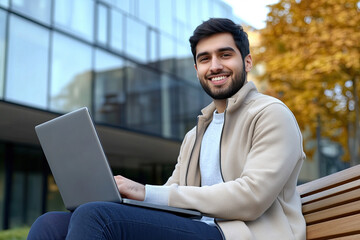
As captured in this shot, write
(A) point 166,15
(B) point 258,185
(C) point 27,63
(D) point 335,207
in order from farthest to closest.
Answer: (A) point 166,15, (C) point 27,63, (D) point 335,207, (B) point 258,185

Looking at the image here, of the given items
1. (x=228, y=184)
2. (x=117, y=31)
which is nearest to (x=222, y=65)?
(x=228, y=184)

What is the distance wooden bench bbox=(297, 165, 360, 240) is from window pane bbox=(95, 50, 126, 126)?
8.36m

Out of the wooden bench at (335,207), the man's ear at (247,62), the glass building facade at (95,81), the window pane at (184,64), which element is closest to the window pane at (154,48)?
the glass building facade at (95,81)

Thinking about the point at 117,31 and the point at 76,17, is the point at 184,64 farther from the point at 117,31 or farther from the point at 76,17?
the point at 76,17

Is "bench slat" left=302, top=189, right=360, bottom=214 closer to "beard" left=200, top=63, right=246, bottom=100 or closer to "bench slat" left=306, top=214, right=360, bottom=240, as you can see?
"bench slat" left=306, top=214, right=360, bottom=240

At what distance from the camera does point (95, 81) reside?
1081cm

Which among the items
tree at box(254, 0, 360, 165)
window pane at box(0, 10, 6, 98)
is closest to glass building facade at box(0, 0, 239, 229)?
window pane at box(0, 10, 6, 98)

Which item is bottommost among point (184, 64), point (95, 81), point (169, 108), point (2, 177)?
point (2, 177)

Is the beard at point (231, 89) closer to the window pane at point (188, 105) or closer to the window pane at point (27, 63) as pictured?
the window pane at point (27, 63)

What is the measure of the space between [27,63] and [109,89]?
7.75 feet

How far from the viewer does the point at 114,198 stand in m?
2.11

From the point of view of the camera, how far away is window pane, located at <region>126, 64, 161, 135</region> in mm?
11766

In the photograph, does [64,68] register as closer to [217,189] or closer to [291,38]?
[291,38]

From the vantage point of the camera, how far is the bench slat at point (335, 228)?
2221mm
